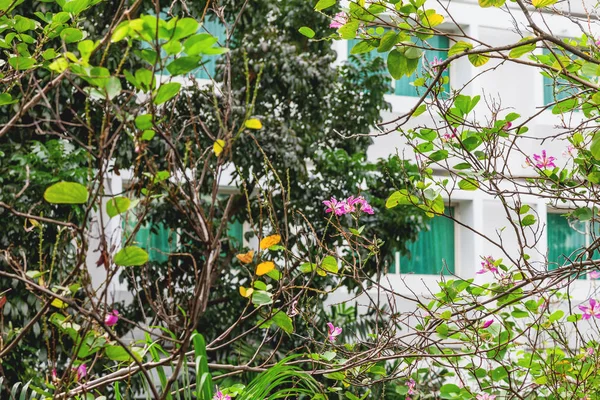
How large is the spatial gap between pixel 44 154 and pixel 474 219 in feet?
22.3

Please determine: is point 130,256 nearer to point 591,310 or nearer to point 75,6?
point 75,6

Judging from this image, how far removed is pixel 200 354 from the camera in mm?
1990

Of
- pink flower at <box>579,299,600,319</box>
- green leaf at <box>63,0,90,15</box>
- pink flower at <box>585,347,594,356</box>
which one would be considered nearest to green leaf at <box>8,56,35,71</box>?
A: green leaf at <box>63,0,90,15</box>

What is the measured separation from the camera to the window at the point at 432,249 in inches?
424

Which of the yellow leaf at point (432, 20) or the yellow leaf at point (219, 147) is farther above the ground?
the yellow leaf at point (432, 20)

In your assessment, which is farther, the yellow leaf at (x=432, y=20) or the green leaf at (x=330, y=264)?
the green leaf at (x=330, y=264)

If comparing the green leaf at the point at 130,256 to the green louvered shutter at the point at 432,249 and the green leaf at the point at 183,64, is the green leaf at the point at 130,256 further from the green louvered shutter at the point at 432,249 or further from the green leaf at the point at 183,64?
the green louvered shutter at the point at 432,249

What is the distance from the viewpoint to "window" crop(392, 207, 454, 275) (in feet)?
35.4

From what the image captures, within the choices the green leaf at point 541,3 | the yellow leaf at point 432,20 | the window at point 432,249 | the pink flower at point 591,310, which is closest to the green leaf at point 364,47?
the yellow leaf at point 432,20

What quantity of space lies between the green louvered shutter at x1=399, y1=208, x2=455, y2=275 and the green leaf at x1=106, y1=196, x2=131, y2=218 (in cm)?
929

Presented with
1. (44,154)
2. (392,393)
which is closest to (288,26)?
(44,154)

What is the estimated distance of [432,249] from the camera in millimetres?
10922

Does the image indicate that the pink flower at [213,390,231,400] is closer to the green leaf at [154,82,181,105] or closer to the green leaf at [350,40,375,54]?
the green leaf at [350,40,375,54]

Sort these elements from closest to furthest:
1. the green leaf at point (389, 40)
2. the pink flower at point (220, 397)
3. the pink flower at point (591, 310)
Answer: the green leaf at point (389, 40), the pink flower at point (220, 397), the pink flower at point (591, 310)
